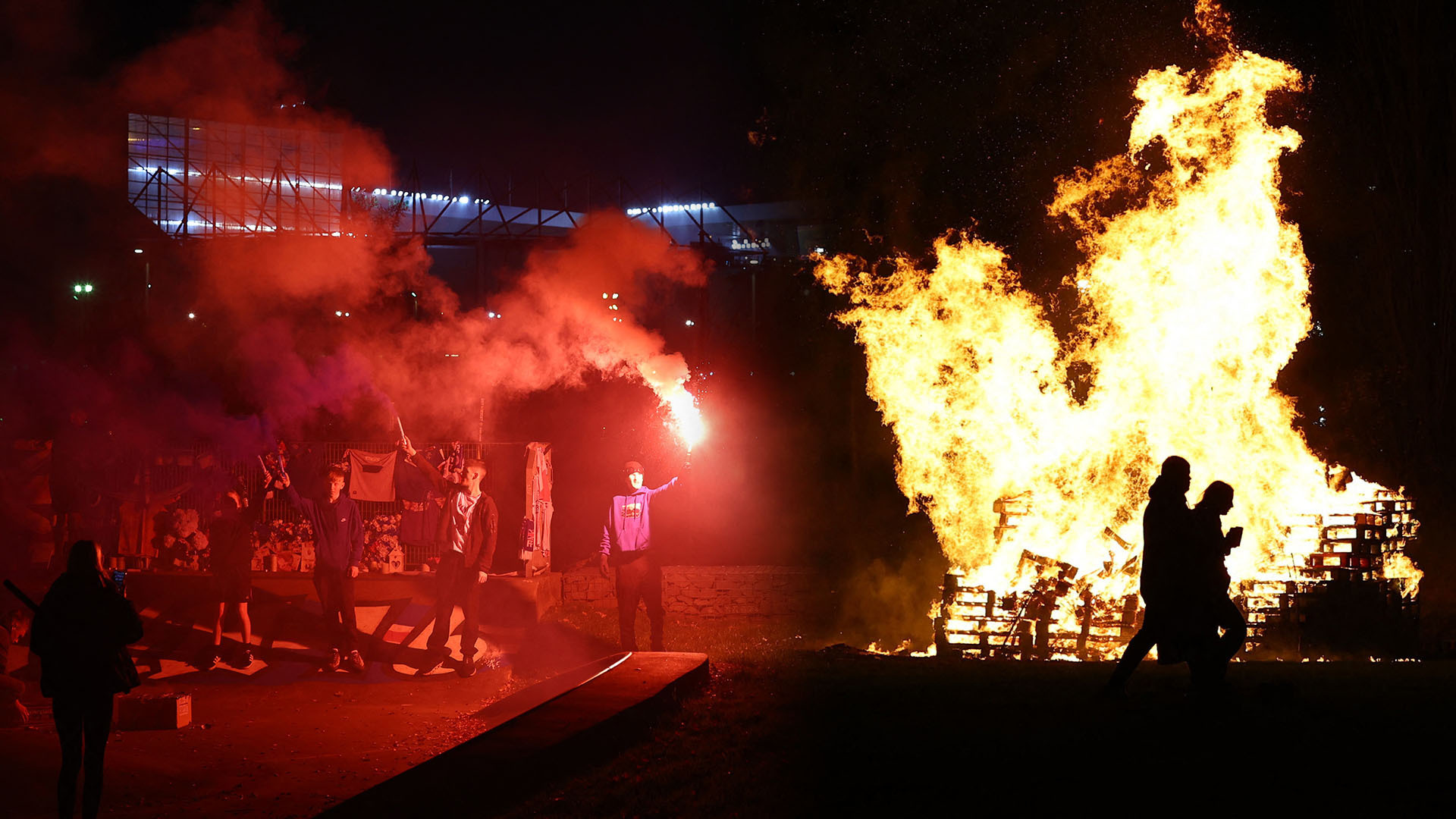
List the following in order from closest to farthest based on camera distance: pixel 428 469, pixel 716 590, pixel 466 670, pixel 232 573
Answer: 1. pixel 232 573
2. pixel 466 670
3. pixel 428 469
4. pixel 716 590

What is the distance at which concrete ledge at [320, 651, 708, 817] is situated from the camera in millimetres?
5348

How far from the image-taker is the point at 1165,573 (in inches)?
260

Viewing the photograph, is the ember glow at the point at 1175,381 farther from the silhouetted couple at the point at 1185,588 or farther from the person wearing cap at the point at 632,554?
the silhouetted couple at the point at 1185,588

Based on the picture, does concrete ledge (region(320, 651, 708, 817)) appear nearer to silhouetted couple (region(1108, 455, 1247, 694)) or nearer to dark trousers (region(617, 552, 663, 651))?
silhouetted couple (region(1108, 455, 1247, 694))

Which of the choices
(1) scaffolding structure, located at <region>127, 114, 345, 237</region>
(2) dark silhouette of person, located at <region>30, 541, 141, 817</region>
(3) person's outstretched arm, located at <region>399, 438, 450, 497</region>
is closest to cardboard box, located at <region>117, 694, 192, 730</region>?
(2) dark silhouette of person, located at <region>30, 541, 141, 817</region>

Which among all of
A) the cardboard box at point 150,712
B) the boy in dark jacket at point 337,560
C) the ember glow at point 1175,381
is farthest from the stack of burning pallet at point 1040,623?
the cardboard box at point 150,712

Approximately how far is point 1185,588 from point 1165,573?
15 cm

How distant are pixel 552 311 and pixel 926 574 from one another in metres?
7.82

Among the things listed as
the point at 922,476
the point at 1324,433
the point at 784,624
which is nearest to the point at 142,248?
the point at 784,624

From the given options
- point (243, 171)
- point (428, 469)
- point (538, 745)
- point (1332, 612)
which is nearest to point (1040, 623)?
point (1332, 612)

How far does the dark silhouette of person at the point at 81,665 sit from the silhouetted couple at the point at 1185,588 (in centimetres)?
643

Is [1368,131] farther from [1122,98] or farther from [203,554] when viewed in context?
[203,554]

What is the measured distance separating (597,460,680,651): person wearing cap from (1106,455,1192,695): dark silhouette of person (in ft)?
20.0

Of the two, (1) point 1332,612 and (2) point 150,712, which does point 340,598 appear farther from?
(1) point 1332,612
